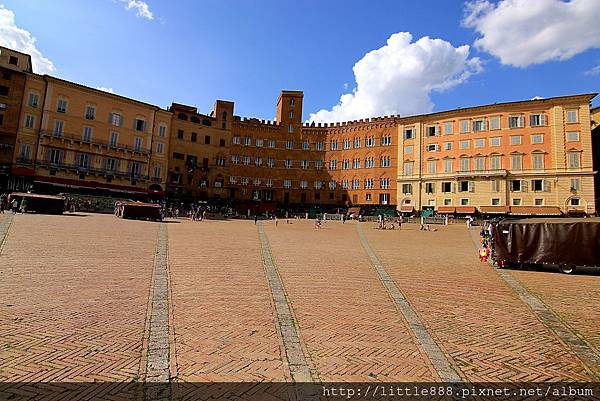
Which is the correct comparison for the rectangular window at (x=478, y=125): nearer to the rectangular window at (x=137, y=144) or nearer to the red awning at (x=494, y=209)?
the red awning at (x=494, y=209)

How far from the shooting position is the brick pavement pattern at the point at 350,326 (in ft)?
18.6

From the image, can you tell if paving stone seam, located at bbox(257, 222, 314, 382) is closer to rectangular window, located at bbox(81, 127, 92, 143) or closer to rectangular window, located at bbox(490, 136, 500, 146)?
rectangular window, located at bbox(81, 127, 92, 143)

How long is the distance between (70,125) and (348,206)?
3972cm

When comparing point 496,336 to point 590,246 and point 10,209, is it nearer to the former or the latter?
point 590,246

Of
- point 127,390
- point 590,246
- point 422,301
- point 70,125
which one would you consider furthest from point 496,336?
point 70,125

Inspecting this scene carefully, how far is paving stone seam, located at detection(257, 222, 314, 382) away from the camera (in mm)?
5494

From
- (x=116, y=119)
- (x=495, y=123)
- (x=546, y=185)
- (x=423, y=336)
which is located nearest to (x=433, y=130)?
(x=495, y=123)

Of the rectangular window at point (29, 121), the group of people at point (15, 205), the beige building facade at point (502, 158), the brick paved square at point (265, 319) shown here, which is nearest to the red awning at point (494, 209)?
the beige building facade at point (502, 158)

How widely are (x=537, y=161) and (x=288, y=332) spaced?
48.0m

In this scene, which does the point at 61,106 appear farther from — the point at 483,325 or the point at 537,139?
the point at 537,139

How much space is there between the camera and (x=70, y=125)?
4541cm

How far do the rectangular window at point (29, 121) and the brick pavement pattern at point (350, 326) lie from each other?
143 ft

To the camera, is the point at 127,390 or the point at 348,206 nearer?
the point at 127,390

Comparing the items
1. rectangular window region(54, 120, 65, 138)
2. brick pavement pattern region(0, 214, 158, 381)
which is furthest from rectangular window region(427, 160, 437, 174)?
rectangular window region(54, 120, 65, 138)
